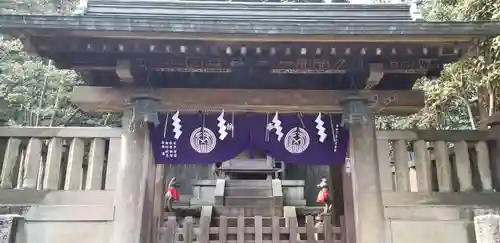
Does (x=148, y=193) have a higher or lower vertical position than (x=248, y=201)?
lower

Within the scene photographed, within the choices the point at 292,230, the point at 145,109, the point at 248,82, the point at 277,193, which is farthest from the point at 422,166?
the point at 277,193

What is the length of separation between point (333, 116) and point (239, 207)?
28.4 feet

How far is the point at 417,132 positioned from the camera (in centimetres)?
Result: 672

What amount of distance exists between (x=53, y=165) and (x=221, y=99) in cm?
256

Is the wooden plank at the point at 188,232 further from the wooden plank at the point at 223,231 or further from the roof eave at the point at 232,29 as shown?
the roof eave at the point at 232,29

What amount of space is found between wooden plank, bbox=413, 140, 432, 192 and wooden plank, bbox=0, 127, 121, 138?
439 cm

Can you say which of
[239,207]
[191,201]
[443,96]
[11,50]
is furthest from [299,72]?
[11,50]

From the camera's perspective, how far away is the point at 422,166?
21.6ft

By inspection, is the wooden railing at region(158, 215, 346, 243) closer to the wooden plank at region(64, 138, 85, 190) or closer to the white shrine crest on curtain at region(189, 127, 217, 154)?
the white shrine crest on curtain at region(189, 127, 217, 154)

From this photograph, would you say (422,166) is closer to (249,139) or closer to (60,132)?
(249,139)

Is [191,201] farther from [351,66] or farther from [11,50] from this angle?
[351,66]

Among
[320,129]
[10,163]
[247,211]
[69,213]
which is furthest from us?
[247,211]

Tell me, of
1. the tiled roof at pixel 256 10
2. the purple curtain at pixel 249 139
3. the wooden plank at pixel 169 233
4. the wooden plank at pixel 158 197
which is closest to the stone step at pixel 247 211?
the wooden plank at pixel 158 197

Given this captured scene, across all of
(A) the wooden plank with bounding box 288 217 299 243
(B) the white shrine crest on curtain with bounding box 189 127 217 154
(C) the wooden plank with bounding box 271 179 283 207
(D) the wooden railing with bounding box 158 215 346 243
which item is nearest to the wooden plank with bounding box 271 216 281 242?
(D) the wooden railing with bounding box 158 215 346 243
